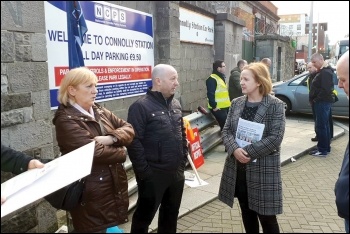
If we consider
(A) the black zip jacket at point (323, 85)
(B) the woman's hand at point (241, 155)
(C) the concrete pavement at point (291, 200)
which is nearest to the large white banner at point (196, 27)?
(C) the concrete pavement at point (291, 200)

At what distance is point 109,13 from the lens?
5051 mm

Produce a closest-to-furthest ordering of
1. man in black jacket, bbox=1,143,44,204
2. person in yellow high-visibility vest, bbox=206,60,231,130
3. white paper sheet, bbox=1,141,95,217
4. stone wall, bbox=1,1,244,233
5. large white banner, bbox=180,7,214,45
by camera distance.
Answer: white paper sheet, bbox=1,141,95,217
man in black jacket, bbox=1,143,44,204
stone wall, bbox=1,1,244,233
person in yellow high-visibility vest, bbox=206,60,231,130
large white banner, bbox=180,7,214,45

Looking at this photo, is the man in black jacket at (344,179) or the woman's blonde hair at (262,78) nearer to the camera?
the man in black jacket at (344,179)

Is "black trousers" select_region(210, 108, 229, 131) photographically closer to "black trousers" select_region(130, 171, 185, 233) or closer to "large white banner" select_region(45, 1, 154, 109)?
"large white banner" select_region(45, 1, 154, 109)

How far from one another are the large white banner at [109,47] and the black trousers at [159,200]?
1.93 m

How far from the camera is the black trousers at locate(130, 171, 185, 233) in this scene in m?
2.84

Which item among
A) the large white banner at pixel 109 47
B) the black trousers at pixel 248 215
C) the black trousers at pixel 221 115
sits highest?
the large white banner at pixel 109 47

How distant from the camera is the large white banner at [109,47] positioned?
4.09m

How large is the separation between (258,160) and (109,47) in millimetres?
3141

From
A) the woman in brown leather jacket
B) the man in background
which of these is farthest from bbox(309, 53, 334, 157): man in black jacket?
the woman in brown leather jacket

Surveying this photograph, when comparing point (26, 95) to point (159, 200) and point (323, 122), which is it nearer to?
point (159, 200)

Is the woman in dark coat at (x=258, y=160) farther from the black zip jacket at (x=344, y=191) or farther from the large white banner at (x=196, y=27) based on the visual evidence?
the large white banner at (x=196, y=27)

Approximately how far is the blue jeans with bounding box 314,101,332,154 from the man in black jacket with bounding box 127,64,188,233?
14.2 ft

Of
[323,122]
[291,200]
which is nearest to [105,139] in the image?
[291,200]
